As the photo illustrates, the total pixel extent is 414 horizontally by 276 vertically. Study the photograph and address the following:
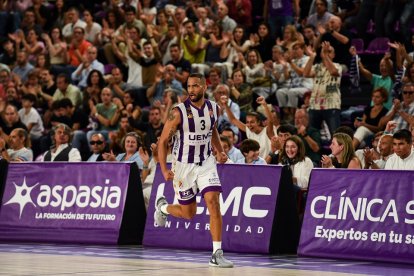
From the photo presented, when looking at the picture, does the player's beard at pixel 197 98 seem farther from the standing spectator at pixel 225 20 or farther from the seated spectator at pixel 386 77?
the standing spectator at pixel 225 20

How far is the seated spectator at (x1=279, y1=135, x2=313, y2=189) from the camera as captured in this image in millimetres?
16391

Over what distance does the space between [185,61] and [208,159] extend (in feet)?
32.7

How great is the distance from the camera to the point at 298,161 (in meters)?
16.5

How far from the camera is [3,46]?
28375 mm

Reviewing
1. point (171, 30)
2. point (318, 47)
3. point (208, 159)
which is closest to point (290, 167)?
point (208, 159)

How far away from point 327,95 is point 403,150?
503 centimetres

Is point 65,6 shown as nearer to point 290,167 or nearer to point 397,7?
point 397,7

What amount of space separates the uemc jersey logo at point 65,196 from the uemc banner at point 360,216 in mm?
3501

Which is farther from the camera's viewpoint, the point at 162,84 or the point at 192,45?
the point at 192,45

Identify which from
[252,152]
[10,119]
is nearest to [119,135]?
[10,119]

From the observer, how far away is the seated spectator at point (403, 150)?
15305mm

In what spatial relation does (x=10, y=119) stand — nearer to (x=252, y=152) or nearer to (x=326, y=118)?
(x=326, y=118)

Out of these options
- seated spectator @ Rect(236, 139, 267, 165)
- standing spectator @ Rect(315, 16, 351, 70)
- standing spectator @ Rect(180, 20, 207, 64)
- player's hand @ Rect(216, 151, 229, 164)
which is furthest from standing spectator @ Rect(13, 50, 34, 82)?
player's hand @ Rect(216, 151, 229, 164)

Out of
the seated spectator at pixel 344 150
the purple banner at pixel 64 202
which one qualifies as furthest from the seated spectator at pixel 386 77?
the purple banner at pixel 64 202
